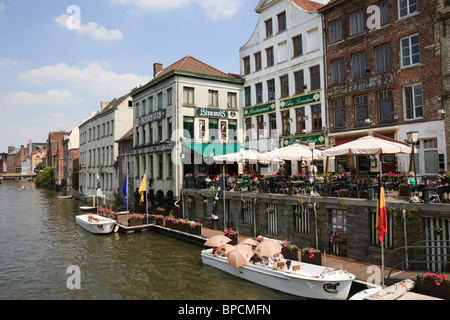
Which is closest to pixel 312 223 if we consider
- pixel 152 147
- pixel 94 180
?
pixel 152 147

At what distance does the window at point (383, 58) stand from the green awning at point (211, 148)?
40.8 feet

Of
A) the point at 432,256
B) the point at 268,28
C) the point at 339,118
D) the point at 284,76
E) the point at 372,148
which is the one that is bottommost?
the point at 432,256

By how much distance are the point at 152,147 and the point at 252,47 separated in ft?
46.1

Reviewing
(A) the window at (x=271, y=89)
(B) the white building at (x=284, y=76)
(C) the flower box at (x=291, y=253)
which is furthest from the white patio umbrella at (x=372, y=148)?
(A) the window at (x=271, y=89)

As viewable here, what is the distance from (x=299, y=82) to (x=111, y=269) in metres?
19.9

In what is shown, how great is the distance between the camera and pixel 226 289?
46.5 feet

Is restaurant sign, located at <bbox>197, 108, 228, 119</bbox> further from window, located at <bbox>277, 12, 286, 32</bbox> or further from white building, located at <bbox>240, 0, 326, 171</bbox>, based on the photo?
window, located at <bbox>277, 12, 286, 32</bbox>

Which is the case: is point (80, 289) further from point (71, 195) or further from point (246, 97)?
point (71, 195)

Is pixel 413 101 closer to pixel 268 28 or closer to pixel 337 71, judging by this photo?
pixel 337 71

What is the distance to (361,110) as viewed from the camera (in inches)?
922

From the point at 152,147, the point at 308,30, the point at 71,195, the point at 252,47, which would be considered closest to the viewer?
the point at 308,30

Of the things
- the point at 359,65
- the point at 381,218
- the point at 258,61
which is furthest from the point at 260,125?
the point at 381,218

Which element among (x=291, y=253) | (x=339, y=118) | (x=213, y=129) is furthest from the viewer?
(x=213, y=129)

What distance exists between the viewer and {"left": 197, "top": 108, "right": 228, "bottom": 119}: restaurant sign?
103ft
